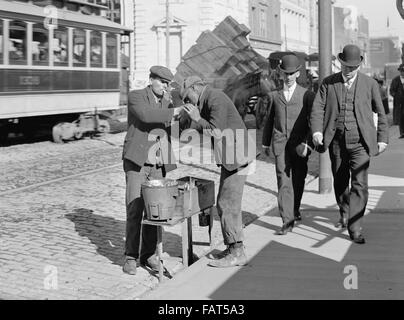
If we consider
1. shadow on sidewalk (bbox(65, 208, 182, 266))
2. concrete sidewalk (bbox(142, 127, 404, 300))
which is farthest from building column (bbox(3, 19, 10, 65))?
concrete sidewalk (bbox(142, 127, 404, 300))

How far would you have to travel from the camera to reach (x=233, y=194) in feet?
20.3

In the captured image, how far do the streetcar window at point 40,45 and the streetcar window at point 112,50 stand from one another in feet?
11.2

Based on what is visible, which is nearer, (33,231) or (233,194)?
(233,194)

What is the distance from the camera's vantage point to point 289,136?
A: 756 centimetres

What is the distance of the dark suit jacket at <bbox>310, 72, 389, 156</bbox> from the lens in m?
6.97

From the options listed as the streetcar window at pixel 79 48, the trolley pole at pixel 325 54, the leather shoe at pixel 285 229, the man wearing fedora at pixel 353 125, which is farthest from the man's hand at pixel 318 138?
the streetcar window at pixel 79 48

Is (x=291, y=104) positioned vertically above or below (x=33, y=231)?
above

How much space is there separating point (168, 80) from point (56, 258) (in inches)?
83.1

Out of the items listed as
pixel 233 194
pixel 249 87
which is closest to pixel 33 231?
pixel 233 194

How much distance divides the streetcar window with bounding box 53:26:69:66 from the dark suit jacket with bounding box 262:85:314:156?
1219cm

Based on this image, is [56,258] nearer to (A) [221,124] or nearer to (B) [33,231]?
(B) [33,231]

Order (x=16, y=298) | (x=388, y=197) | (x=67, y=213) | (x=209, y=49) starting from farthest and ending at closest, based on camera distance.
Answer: (x=209, y=49)
(x=388, y=197)
(x=67, y=213)
(x=16, y=298)

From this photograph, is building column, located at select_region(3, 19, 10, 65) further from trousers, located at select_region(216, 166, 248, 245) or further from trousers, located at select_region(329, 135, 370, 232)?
trousers, located at select_region(216, 166, 248, 245)

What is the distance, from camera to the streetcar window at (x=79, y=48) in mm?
19531
